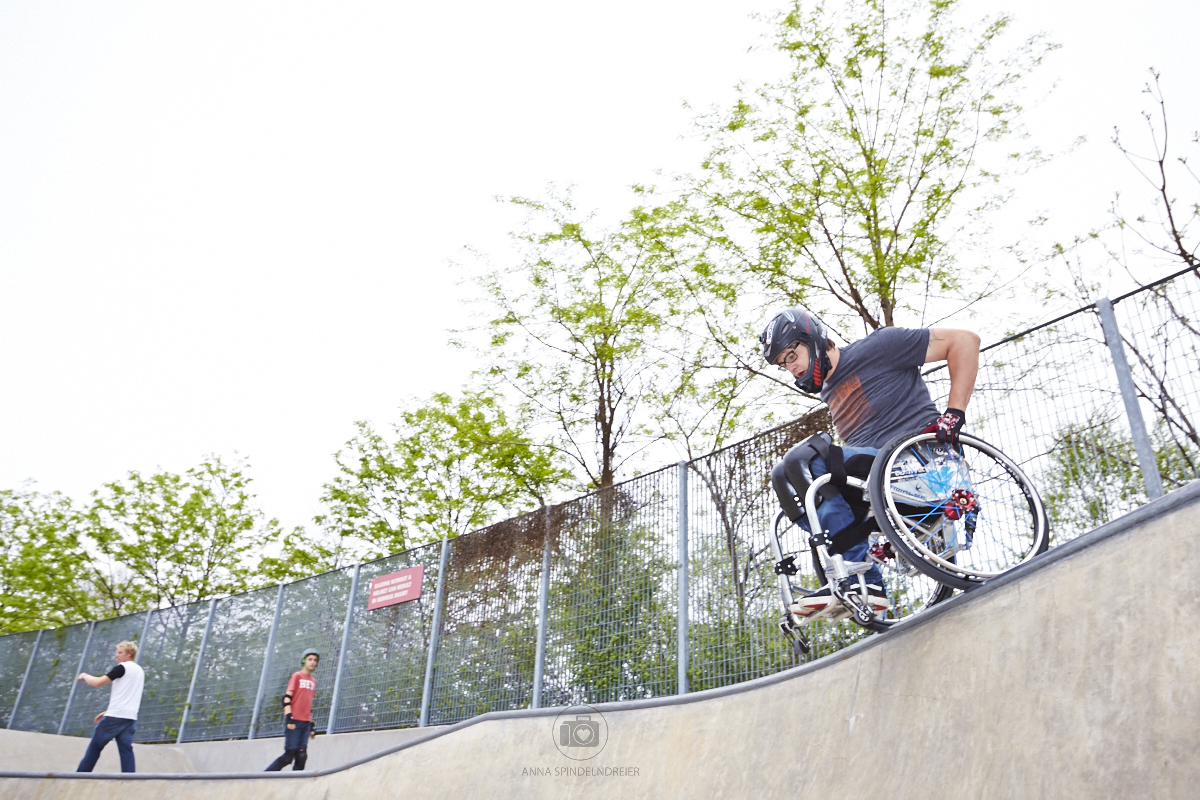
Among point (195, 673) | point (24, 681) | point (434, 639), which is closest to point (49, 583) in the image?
point (24, 681)

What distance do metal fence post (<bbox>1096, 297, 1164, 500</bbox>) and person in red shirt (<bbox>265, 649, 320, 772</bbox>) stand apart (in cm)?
911

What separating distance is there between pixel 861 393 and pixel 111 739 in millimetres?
8659

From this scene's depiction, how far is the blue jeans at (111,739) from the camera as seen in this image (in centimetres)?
860

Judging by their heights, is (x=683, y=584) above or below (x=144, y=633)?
below

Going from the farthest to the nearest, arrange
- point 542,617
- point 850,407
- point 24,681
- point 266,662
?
point 24,681 → point 266,662 → point 542,617 → point 850,407

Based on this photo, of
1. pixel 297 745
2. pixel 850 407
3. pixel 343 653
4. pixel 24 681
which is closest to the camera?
pixel 850 407

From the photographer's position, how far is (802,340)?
175 inches

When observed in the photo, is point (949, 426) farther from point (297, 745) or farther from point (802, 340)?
point (297, 745)

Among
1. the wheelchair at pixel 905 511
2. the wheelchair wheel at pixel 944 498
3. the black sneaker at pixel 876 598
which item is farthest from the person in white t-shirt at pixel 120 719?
the wheelchair wheel at pixel 944 498

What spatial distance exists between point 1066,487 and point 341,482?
2229cm

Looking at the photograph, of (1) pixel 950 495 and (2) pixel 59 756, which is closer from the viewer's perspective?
(1) pixel 950 495

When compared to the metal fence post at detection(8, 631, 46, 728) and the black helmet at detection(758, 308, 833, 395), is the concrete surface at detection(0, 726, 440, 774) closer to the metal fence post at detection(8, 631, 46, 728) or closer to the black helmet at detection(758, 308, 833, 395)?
the metal fence post at detection(8, 631, 46, 728)

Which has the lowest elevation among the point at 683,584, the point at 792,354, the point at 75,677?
the point at 683,584

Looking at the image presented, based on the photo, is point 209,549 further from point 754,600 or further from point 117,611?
point 754,600
